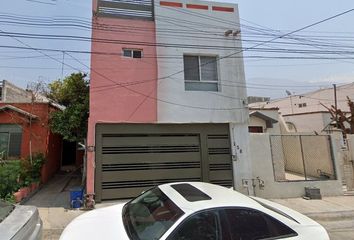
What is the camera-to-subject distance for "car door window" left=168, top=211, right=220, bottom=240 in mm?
3254

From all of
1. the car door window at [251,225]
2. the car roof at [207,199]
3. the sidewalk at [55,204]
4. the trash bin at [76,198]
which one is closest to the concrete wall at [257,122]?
the sidewalk at [55,204]

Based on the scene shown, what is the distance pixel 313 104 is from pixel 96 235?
34504 millimetres

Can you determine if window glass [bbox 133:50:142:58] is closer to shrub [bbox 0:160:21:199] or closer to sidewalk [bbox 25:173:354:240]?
sidewalk [bbox 25:173:354:240]

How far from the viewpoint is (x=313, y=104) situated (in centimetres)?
3288

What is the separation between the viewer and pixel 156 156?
9.90 metres

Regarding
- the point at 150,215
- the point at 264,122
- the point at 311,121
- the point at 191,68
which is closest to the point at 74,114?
the point at 191,68

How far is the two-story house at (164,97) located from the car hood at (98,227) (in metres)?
5.22

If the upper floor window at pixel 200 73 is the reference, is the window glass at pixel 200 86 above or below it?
below

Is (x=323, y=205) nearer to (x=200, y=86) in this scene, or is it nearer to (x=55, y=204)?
(x=200, y=86)

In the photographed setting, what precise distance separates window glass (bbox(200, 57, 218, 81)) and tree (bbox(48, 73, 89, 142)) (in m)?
4.95

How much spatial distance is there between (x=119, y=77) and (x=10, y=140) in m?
6.22

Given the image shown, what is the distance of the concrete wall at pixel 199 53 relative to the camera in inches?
402

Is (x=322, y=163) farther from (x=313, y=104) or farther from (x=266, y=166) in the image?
(x=313, y=104)

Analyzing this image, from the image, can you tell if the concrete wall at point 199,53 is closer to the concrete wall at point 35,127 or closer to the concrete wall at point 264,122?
the concrete wall at point 35,127
